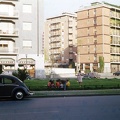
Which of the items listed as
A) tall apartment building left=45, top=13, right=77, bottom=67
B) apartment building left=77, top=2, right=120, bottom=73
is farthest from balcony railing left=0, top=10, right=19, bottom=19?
tall apartment building left=45, top=13, right=77, bottom=67

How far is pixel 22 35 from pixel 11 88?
3869 cm

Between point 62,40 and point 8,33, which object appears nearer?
point 8,33

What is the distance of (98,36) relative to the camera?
312ft

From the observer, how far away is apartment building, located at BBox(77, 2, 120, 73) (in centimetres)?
9356

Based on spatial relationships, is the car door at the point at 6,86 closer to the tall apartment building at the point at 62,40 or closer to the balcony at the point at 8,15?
the balcony at the point at 8,15

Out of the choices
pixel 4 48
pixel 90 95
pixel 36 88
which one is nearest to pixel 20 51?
pixel 4 48

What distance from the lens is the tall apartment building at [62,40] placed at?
119m

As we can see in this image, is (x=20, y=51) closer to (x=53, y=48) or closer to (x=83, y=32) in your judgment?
(x=83, y=32)

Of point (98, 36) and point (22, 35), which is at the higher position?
point (98, 36)

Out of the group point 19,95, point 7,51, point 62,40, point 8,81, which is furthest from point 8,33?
point 62,40

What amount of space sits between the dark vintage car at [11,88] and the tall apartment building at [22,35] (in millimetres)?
36914

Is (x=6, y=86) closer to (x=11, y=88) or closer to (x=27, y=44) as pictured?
(x=11, y=88)

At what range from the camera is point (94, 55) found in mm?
96375

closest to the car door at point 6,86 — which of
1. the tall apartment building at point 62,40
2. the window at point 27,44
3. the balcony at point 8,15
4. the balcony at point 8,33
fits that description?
the balcony at point 8,33
